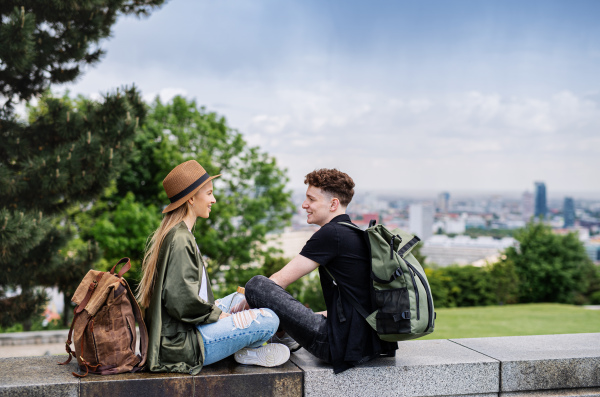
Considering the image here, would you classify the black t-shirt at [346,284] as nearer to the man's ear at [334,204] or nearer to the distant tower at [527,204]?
the man's ear at [334,204]

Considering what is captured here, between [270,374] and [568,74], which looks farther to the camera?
[568,74]

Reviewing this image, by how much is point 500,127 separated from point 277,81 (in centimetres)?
5895

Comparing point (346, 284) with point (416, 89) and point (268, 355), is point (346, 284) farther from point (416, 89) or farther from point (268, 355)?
point (416, 89)

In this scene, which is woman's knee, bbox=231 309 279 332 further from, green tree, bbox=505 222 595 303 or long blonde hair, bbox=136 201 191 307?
green tree, bbox=505 222 595 303

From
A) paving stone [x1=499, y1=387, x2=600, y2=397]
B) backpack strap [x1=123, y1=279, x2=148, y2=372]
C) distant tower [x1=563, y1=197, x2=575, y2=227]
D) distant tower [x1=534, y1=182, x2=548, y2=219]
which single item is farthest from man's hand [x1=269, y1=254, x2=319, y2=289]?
distant tower [x1=534, y1=182, x2=548, y2=219]

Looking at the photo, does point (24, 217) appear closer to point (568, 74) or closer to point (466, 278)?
point (466, 278)

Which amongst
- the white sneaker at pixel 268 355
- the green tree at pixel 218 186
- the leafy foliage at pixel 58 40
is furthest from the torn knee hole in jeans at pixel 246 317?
the green tree at pixel 218 186

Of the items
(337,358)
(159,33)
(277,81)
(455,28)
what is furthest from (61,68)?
(455,28)

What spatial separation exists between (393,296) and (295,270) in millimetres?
600

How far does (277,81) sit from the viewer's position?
9656 cm

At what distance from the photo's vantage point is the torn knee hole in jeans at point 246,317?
3.22 m

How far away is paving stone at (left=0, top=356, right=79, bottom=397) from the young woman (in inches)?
18.1

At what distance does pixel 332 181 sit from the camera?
3.44 m

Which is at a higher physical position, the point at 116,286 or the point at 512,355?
the point at 116,286
